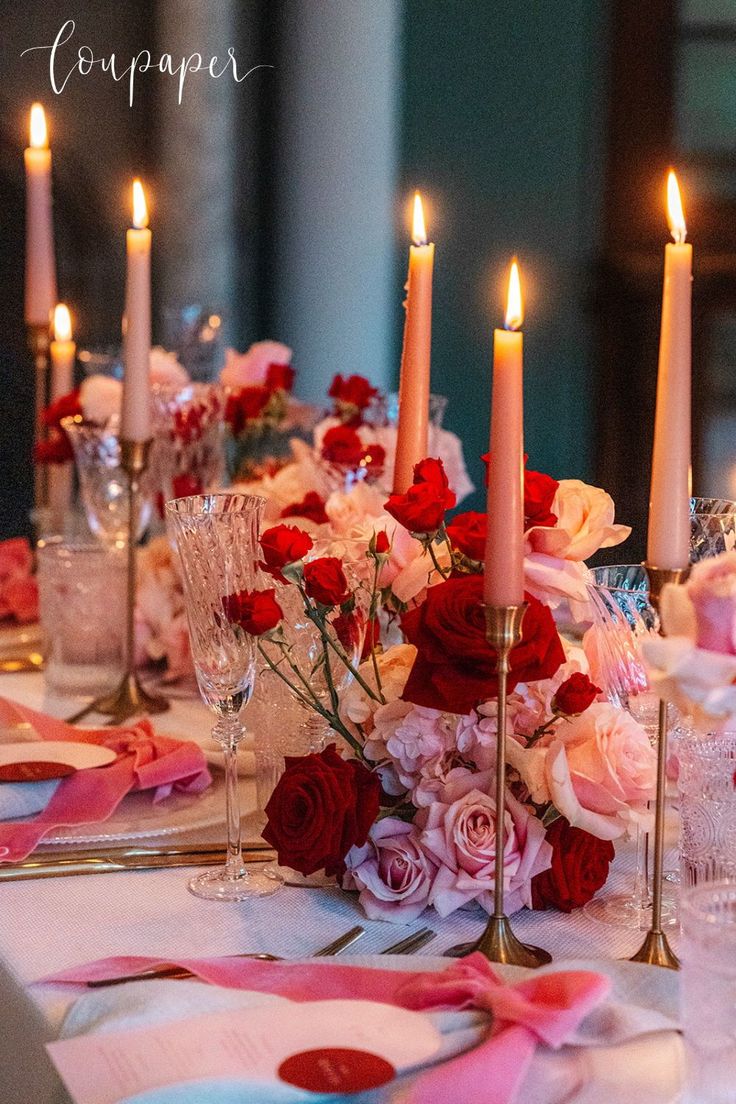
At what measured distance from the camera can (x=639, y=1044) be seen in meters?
0.82

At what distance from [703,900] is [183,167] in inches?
115

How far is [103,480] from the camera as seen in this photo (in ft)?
6.60

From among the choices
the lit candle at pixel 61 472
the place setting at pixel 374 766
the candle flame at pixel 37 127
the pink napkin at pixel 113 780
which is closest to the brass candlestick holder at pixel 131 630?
the place setting at pixel 374 766

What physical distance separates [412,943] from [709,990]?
1.14ft

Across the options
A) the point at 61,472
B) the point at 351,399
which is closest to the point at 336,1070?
the point at 351,399

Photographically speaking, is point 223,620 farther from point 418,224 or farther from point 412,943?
point 418,224

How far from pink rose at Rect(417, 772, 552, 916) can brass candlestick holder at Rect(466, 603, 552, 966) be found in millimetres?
57

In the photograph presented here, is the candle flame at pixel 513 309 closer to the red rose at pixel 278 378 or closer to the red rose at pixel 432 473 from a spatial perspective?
the red rose at pixel 432 473

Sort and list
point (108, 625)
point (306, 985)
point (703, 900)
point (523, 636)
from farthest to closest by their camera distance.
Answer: point (108, 625)
point (523, 636)
point (306, 985)
point (703, 900)

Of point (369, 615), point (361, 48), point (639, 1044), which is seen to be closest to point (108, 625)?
point (369, 615)

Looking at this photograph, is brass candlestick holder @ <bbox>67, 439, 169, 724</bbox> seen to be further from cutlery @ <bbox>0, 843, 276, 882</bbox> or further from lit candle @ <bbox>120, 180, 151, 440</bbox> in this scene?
cutlery @ <bbox>0, 843, 276, 882</bbox>

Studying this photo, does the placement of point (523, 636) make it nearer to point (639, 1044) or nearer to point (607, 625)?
point (607, 625)

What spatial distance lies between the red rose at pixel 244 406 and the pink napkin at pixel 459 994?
4.09 feet

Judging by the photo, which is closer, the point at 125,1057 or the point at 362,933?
the point at 125,1057
